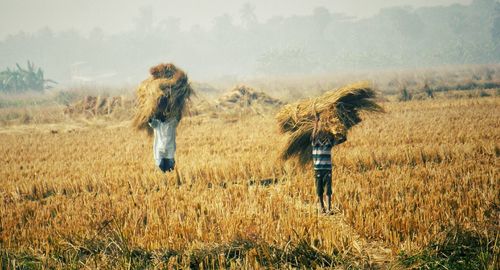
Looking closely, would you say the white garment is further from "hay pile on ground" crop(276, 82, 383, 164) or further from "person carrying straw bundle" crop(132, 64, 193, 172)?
"hay pile on ground" crop(276, 82, 383, 164)

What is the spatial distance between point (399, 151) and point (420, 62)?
107 metres

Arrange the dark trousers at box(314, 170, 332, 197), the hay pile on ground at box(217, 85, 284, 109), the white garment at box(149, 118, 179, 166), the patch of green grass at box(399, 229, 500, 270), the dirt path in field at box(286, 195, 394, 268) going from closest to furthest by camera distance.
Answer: the patch of green grass at box(399, 229, 500, 270) < the dirt path in field at box(286, 195, 394, 268) < the dark trousers at box(314, 170, 332, 197) < the white garment at box(149, 118, 179, 166) < the hay pile on ground at box(217, 85, 284, 109)

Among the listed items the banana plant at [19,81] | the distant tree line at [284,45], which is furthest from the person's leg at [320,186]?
the distant tree line at [284,45]

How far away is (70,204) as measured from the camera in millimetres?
5402

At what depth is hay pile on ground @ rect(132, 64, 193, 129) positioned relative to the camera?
6332mm

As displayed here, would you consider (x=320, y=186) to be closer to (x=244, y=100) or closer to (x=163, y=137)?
(x=163, y=137)

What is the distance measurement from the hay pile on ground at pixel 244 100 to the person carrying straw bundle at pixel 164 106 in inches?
518

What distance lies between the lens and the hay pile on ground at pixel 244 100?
2047 centimetres

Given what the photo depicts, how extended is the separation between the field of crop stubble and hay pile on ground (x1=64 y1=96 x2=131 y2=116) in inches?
414

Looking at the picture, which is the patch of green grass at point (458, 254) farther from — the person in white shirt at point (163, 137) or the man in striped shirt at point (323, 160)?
the person in white shirt at point (163, 137)

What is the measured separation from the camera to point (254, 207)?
4.65 metres

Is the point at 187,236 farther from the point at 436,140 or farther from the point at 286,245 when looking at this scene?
the point at 436,140

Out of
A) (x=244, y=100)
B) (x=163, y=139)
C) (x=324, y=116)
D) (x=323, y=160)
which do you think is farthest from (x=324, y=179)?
(x=244, y=100)

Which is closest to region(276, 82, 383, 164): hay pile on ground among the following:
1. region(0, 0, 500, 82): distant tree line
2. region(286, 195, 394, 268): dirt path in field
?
region(286, 195, 394, 268): dirt path in field
